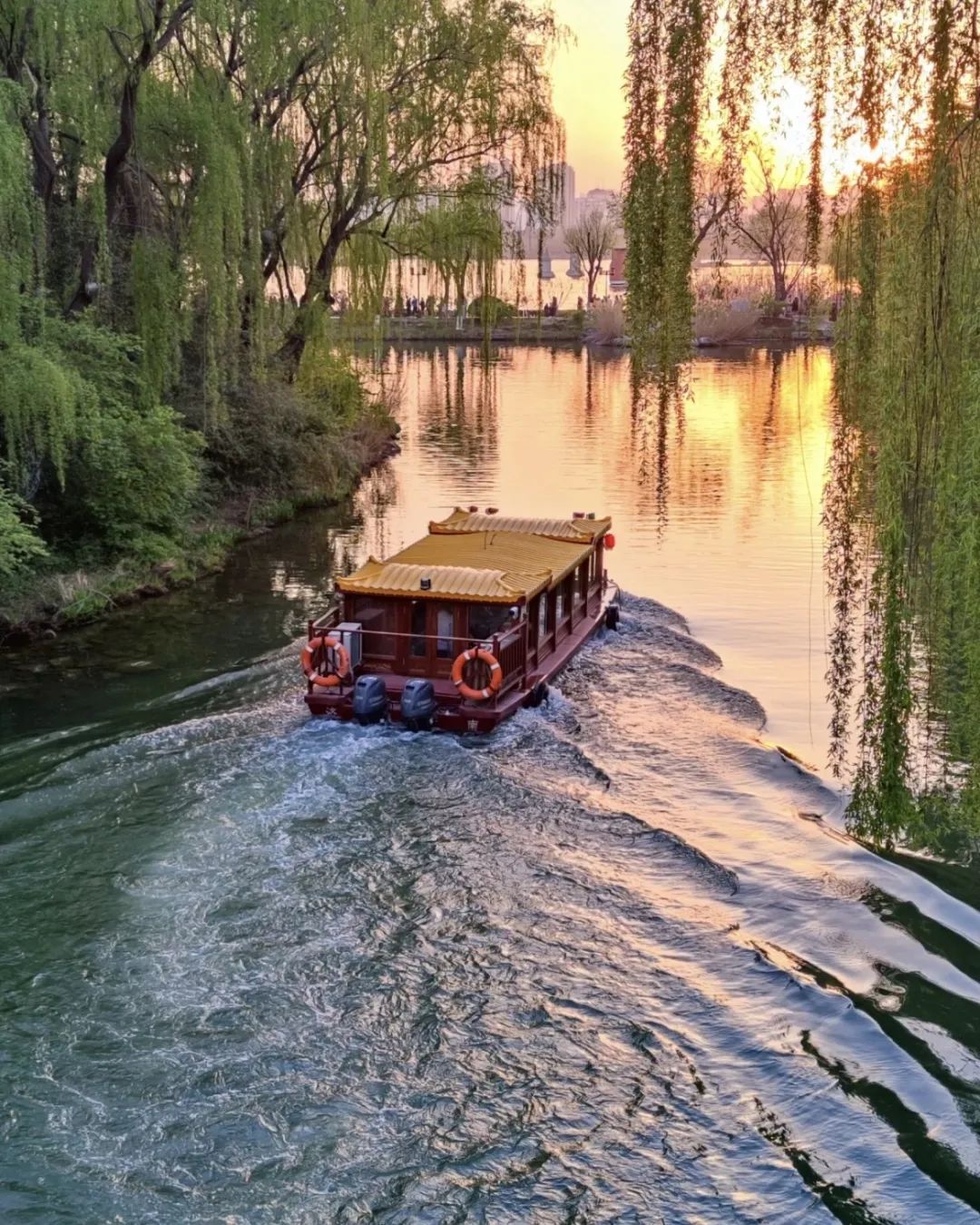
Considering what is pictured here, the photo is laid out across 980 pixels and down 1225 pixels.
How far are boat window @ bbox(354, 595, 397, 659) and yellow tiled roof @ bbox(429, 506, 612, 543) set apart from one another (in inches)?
158

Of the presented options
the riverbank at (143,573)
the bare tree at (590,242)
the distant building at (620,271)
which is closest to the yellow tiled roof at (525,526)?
the distant building at (620,271)

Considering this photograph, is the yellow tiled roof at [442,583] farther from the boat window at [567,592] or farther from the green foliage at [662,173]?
the green foliage at [662,173]

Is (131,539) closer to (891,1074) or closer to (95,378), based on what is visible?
(95,378)

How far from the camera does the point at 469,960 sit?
30.6ft

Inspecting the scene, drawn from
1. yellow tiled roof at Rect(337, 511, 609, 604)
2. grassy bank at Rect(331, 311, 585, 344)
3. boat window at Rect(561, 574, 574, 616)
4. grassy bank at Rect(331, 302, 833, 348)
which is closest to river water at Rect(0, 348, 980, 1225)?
boat window at Rect(561, 574, 574, 616)

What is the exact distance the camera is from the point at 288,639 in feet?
59.8

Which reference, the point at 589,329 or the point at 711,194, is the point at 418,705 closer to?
the point at 711,194

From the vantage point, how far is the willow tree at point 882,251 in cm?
532

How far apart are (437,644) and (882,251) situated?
31.5 feet

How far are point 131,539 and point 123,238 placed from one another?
4.86m

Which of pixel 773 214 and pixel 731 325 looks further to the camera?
pixel 731 325

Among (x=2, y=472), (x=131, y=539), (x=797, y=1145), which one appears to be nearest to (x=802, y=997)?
(x=797, y=1145)

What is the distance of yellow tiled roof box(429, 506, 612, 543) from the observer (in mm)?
19078

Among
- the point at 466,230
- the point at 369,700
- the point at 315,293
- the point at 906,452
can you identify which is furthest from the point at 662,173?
the point at 315,293
